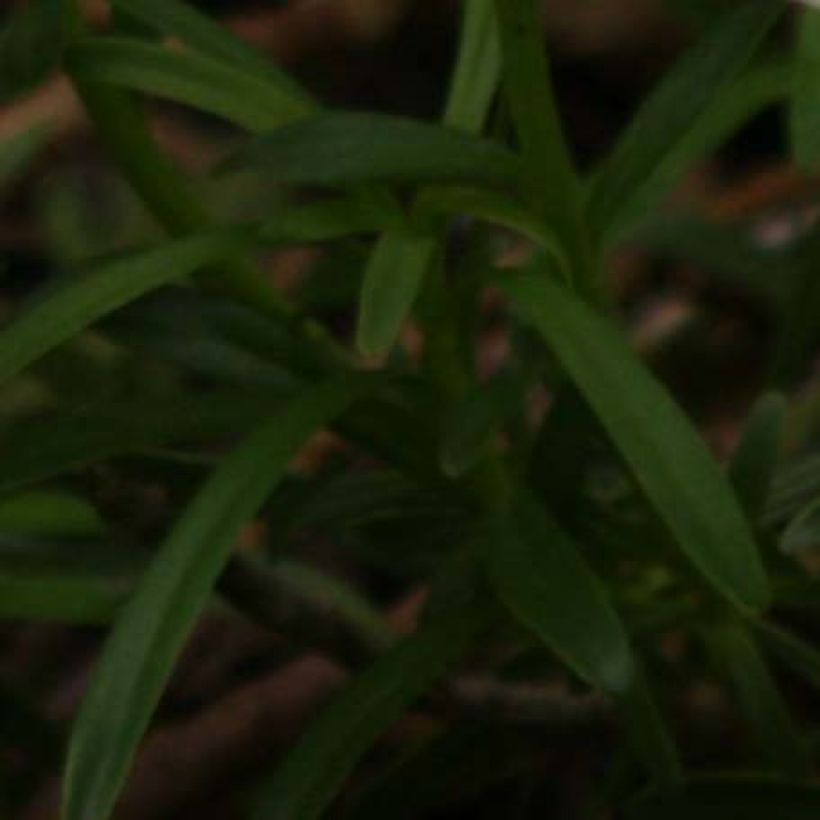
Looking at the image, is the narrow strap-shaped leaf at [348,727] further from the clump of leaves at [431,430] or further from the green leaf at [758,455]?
the green leaf at [758,455]

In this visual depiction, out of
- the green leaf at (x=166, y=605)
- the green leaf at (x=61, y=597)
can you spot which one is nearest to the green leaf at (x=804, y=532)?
the green leaf at (x=166, y=605)

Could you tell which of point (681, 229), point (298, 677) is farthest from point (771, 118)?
point (298, 677)

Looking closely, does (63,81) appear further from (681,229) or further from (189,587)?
(189,587)

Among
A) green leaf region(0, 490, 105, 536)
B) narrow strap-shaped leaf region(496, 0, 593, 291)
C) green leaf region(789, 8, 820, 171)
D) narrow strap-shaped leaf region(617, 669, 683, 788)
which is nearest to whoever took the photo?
green leaf region(789, 8, 820, 171)

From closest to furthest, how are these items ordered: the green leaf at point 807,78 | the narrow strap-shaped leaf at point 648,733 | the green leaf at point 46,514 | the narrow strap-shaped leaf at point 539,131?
1. the green leaf at point 807,78
2. the narrow strap-shaped leaf at point 539,131
3. the narrow strap-shaped leaf at point 648,733
4. the green leaf at point 46,514

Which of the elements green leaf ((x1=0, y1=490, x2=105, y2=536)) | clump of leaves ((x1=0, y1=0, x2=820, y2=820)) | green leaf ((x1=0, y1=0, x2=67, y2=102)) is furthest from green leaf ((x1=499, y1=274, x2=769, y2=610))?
green leaf ((x1=0, y1=490, x2=105, y2=536))

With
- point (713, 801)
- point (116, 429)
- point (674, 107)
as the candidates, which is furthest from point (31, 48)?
point (713, 801)

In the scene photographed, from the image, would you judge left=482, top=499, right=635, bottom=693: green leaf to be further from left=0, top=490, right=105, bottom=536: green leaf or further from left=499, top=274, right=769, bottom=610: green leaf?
left=0, top=490, right=105, bottom=536: green leaf
